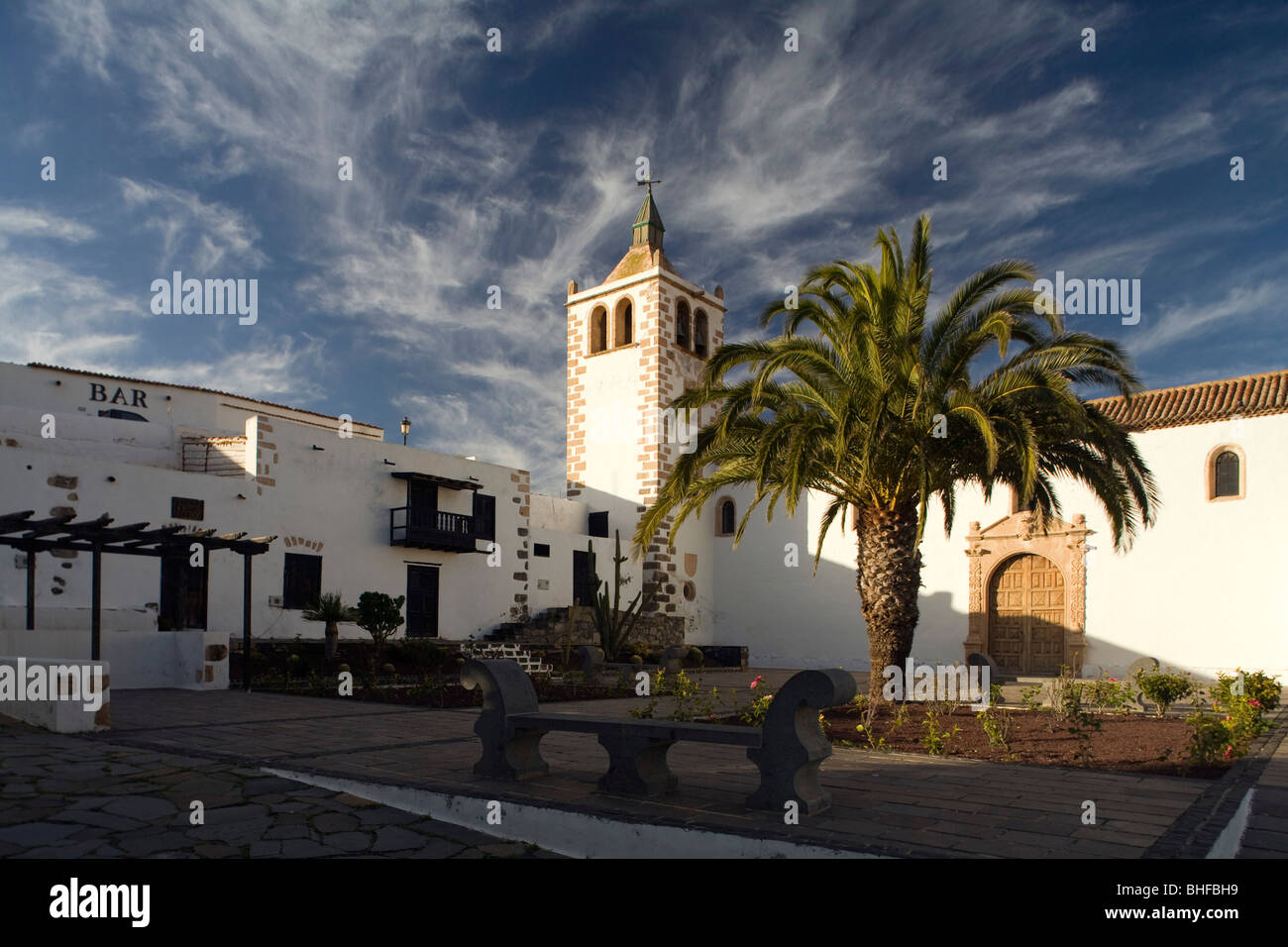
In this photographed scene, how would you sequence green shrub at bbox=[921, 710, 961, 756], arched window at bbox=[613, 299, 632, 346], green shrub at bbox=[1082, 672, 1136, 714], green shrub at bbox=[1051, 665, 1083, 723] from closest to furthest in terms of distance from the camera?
green shrub at bbox=[921, 710, 961, 756]
green shrub at bbox=[1051, 665, 1083, 723]
green shrub at bbox=[1082, 672, 1136, 714]
arched window at bbox=[613, 299, 632, 346]

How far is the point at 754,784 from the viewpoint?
5.52 meters

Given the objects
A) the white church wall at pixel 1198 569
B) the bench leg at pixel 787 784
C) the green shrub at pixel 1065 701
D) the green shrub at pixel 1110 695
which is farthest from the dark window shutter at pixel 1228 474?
the bench leg at pixel 787 784

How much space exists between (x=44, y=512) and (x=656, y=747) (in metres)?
12.4

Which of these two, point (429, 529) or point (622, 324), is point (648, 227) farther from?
point (429, 529)

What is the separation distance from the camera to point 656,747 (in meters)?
5.09

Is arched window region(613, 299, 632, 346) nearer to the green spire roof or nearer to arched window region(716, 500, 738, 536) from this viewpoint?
the green spire roof

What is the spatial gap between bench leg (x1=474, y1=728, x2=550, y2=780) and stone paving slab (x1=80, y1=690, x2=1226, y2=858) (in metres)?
0.10

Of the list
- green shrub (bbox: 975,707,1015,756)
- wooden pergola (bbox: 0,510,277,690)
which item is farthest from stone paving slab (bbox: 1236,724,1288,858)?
wooden pergola (bbox: 0,510,277,690)

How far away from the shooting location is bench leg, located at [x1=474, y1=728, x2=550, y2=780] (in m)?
5.48

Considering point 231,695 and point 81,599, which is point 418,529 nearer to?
point 81,599

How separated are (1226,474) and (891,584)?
11228 mm

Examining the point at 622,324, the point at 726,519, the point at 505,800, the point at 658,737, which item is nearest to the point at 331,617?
the point at 505,800

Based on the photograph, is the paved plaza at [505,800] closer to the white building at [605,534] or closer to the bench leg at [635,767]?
the bench leg at [635,767]
